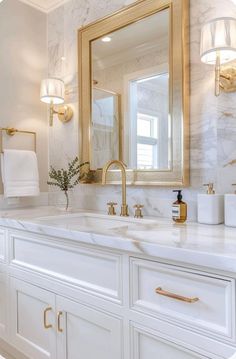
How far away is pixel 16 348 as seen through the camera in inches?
61.8

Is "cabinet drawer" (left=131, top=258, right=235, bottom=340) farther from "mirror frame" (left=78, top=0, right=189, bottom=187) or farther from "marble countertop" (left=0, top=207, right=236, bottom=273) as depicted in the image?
"mirror frame" (left=78, top=0, right=189, bottom=187)

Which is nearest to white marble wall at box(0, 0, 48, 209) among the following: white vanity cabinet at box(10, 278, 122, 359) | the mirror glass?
the mirror glass

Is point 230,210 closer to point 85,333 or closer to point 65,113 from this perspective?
point 85,333

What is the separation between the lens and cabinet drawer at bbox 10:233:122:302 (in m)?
1.12

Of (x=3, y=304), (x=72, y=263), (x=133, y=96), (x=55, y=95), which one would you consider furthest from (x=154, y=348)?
(x=55, y=95)

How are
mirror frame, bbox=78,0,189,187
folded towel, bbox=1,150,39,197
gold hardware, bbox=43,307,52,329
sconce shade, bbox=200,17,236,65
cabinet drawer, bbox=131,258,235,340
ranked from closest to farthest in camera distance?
cabinet drawer, bbox=131,258,235,340, sconce shade, bbox=200,17,236,65, gold hardware, bbox=43,307,52,329, mirror frame, bbox=78,0,189,187, folded towel, bbox=1,150,39,197

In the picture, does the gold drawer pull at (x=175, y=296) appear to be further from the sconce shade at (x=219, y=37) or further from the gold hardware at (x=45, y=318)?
the sconce shade at (x=219, y=37)

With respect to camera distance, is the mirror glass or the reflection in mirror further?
the reflection in mirror

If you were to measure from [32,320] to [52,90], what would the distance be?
1400 millimetres

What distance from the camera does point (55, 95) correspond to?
6.68ft

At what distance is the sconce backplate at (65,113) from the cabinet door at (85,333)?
1281 millimetres

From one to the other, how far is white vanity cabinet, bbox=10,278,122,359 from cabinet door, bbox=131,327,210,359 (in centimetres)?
8

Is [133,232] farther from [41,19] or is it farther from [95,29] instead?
[41,19]

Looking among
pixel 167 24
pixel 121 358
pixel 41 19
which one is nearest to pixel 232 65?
pixel 167 24
